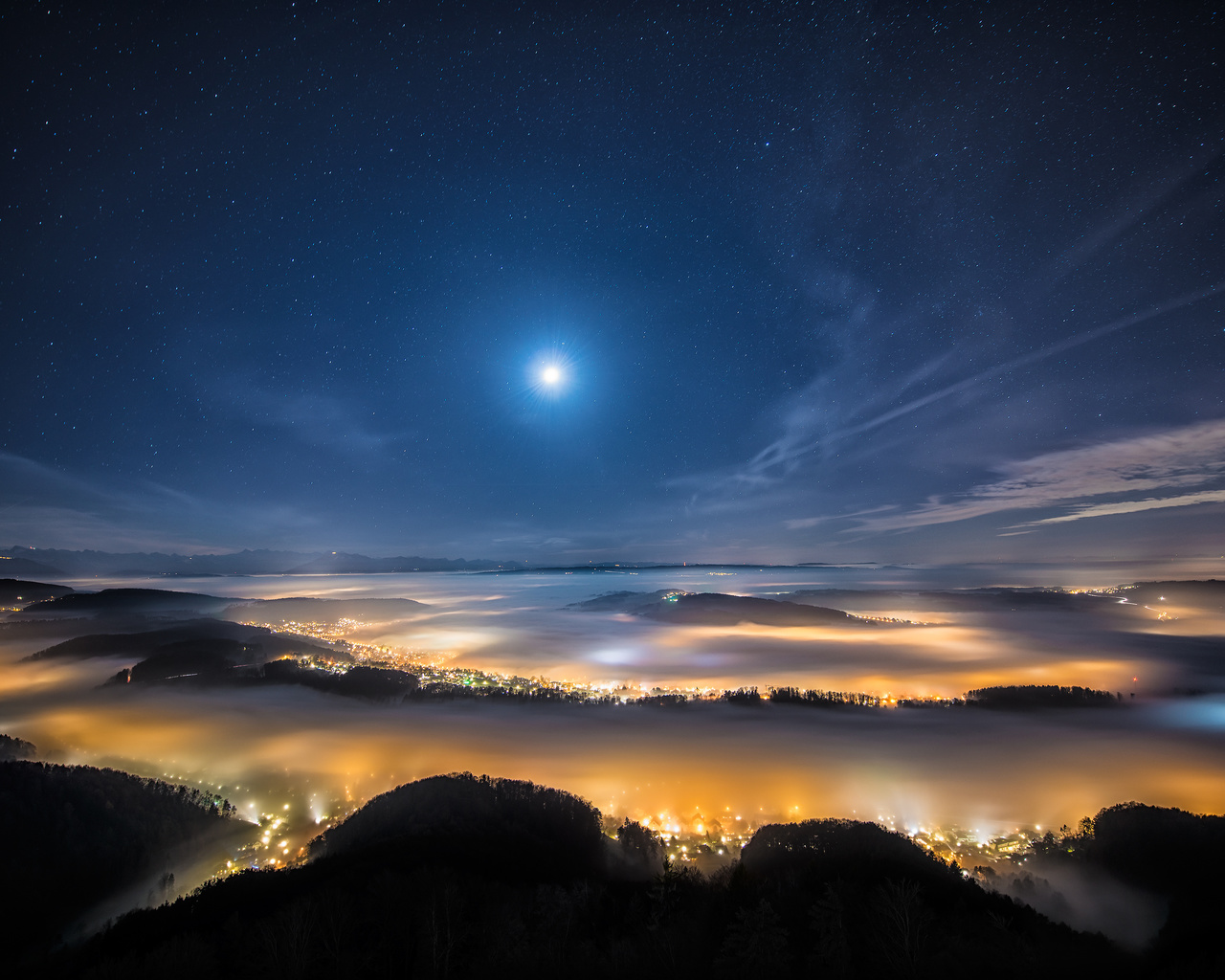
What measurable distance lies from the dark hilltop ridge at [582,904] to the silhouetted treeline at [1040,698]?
2923 inches

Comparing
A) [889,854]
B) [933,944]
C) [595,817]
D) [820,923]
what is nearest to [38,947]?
[595,817]

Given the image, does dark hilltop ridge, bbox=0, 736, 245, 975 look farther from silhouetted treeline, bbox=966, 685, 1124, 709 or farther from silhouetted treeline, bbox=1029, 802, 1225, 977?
silhouetted treeline, bbox=966, 685, 1124, 709

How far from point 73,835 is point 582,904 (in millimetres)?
72705

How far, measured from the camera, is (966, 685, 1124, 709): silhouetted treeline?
440ft

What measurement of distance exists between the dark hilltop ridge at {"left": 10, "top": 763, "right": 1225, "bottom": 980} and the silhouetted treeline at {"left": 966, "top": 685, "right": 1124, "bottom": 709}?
74.2m

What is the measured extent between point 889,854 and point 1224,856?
40775 millimetres

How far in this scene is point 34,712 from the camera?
117m

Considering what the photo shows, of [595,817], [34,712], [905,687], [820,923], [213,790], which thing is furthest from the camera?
[905,687]

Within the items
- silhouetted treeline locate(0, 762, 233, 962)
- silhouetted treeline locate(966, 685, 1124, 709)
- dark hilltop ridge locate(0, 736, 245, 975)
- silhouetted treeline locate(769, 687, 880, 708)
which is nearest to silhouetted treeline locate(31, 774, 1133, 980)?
dark hilltop ridge locate(0, 736, 245, 975)

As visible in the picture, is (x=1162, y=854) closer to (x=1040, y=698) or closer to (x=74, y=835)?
(x=1040, y=698)

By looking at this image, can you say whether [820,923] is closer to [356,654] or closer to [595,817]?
[595,817]

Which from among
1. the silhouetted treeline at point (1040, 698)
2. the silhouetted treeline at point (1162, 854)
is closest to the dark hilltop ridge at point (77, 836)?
the silhouetted treeline at point (1162, 854)

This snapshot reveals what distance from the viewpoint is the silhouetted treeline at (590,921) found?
3956 cm

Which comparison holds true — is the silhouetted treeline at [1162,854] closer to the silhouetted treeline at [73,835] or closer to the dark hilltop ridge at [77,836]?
the dark hilltop ridge at [77,836]
